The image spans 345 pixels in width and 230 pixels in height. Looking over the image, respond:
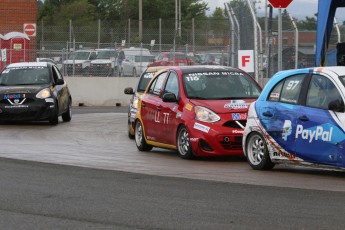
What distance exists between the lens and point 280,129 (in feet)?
43.7

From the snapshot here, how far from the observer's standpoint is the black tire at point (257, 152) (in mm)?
13688

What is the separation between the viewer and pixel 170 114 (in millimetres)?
16250

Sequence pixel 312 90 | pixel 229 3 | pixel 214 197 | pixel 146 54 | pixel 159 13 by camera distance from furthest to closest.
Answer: pixel 159 13 → pixel 146 54 → pixel 229 3 → pixel 312 90 → pixel 214 197

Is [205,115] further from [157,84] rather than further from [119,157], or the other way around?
[157,84]

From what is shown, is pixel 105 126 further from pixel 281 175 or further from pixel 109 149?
pixel 281 175

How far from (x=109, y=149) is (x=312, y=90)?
5.73 meters

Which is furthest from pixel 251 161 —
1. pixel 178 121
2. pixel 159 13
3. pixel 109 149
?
pixel 159 13

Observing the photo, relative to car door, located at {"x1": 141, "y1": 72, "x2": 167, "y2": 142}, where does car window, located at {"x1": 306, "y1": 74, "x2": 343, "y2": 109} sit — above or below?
above

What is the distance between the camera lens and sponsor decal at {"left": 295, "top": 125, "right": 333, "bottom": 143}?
40.7 ft

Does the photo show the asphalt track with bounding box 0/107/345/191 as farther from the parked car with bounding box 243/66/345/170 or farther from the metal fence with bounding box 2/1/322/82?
the metal fence with bounding box 2/1/322/82

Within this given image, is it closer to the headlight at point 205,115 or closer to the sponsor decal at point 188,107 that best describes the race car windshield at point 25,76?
the sponsor decal at point 188,107

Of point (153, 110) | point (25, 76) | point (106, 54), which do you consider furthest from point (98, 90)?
A: point (153, 110)

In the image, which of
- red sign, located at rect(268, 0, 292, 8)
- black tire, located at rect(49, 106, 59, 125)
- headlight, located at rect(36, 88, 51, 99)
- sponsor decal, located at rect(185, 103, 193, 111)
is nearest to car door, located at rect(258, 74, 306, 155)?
sponsor decal, located at rect(185, 103, 193, 111)

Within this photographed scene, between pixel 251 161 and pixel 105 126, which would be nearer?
pixel 251 161
